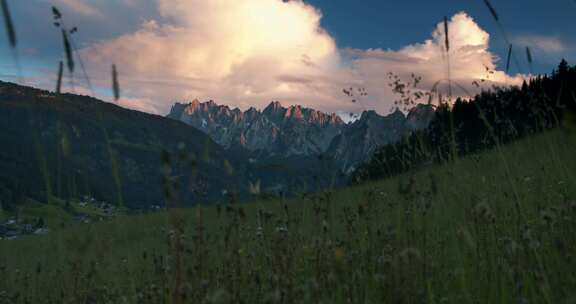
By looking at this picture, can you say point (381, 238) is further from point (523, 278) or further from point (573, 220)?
point (523, 278)

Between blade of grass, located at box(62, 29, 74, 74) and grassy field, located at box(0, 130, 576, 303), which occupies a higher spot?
blade of grass, located at box(62, 29, 74, 74)

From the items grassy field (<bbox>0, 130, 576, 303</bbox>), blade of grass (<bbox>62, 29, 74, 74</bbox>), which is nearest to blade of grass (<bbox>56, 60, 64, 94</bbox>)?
blade of grass (<bbox>62, 29, 74, 74</bbox>)

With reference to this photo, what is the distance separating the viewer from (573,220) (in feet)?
16.3

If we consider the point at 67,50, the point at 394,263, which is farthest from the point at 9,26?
the point at 394,263

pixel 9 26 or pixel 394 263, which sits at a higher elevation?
pixel 9 26

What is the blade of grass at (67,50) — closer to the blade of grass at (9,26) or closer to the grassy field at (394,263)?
the blade of grass at (9,26)

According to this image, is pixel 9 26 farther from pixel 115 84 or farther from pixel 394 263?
pixel 394 263

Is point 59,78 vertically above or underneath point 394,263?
above

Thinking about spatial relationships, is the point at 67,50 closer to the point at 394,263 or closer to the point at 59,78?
the point at 59,78

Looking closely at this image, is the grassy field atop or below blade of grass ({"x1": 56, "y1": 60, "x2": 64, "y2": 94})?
below

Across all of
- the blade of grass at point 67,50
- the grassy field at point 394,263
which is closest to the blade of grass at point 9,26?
the blade of grass at point 67,50

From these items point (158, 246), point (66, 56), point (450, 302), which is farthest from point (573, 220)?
point (158, 246)

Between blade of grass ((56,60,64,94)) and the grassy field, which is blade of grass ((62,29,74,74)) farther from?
the grassy field

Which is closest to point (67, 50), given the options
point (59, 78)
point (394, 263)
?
point (59, 78)
